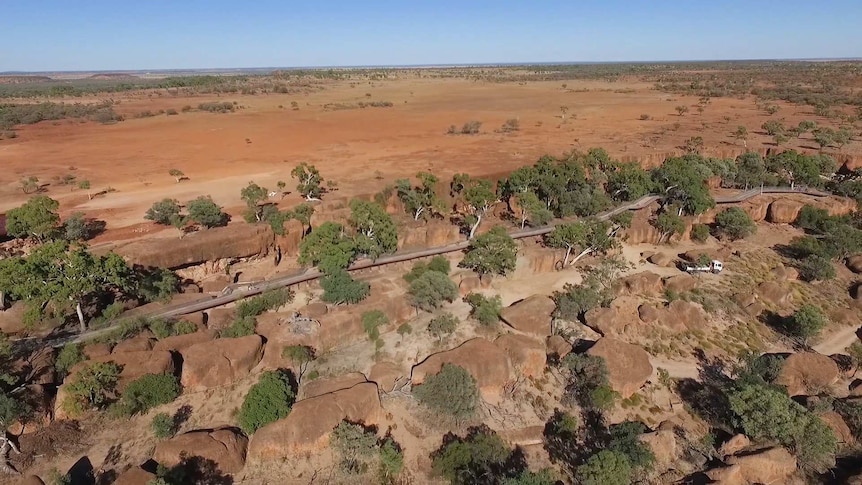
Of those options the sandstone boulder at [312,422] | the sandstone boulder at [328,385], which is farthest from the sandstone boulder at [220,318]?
the sandstone boulder at [312,422]

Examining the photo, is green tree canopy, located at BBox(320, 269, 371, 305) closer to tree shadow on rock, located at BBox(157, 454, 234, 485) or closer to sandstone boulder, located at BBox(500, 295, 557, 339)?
sandstone boulder, located at BBox(500, 295, 557, 339)

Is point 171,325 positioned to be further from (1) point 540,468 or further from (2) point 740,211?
(2) point 740,211

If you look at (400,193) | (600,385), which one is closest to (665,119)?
(400,193)

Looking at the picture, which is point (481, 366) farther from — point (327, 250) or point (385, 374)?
point (327, 250)

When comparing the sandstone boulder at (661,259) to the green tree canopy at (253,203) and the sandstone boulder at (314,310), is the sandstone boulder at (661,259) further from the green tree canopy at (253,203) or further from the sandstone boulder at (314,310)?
the green tree canopy at (253,203)

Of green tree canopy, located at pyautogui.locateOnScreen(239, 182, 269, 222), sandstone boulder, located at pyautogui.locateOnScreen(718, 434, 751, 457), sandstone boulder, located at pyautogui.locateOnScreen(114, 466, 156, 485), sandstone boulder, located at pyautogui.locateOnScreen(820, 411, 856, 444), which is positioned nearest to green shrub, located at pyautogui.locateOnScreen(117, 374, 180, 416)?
sandstone boulder, located at pyautogui.locateOnScreen(114, 466, 156, 485)

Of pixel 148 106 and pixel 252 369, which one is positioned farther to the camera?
pixel 148 106
